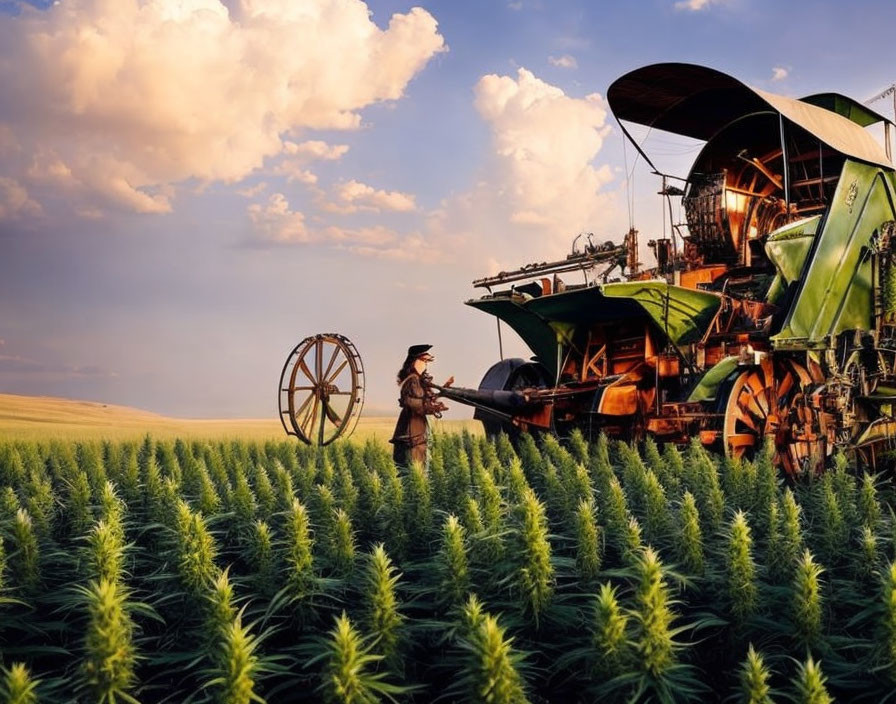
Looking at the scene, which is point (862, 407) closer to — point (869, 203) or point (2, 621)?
point (869, 203)

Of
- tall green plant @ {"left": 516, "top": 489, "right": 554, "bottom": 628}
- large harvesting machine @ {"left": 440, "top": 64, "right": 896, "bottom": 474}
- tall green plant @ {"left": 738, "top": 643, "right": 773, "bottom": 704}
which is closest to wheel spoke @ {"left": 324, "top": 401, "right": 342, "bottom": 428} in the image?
large harvesting machine @ {"left": 440, "top": 64, "right": 896, "bottom": 474}

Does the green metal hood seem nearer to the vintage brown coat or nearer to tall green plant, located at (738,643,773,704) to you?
the vintage brown coat

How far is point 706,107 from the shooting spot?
1377cm

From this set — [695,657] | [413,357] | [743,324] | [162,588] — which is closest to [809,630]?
[695,657]

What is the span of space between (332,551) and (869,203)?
10.1 m

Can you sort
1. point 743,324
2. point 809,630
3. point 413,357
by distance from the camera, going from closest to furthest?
point 809,630 < point 413,357 < point 743,324

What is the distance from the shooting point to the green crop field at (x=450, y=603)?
3823mm

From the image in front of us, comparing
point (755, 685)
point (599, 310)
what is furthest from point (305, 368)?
point (755, 685)

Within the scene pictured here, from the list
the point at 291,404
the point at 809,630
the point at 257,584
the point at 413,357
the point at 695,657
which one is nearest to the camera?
the point at 809,630

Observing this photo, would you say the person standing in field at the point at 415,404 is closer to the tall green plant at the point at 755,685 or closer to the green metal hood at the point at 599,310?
the green metal hood at the point at 599,310

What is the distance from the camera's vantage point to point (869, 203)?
1241cm

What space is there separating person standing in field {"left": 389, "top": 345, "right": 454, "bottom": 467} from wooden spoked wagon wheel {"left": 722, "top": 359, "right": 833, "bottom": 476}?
3826mm

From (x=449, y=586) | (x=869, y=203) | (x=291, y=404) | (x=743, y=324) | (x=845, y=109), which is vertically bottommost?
(x=449, y=586)

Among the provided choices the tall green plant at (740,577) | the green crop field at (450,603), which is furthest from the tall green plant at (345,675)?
the tall green plant at (740,577)
